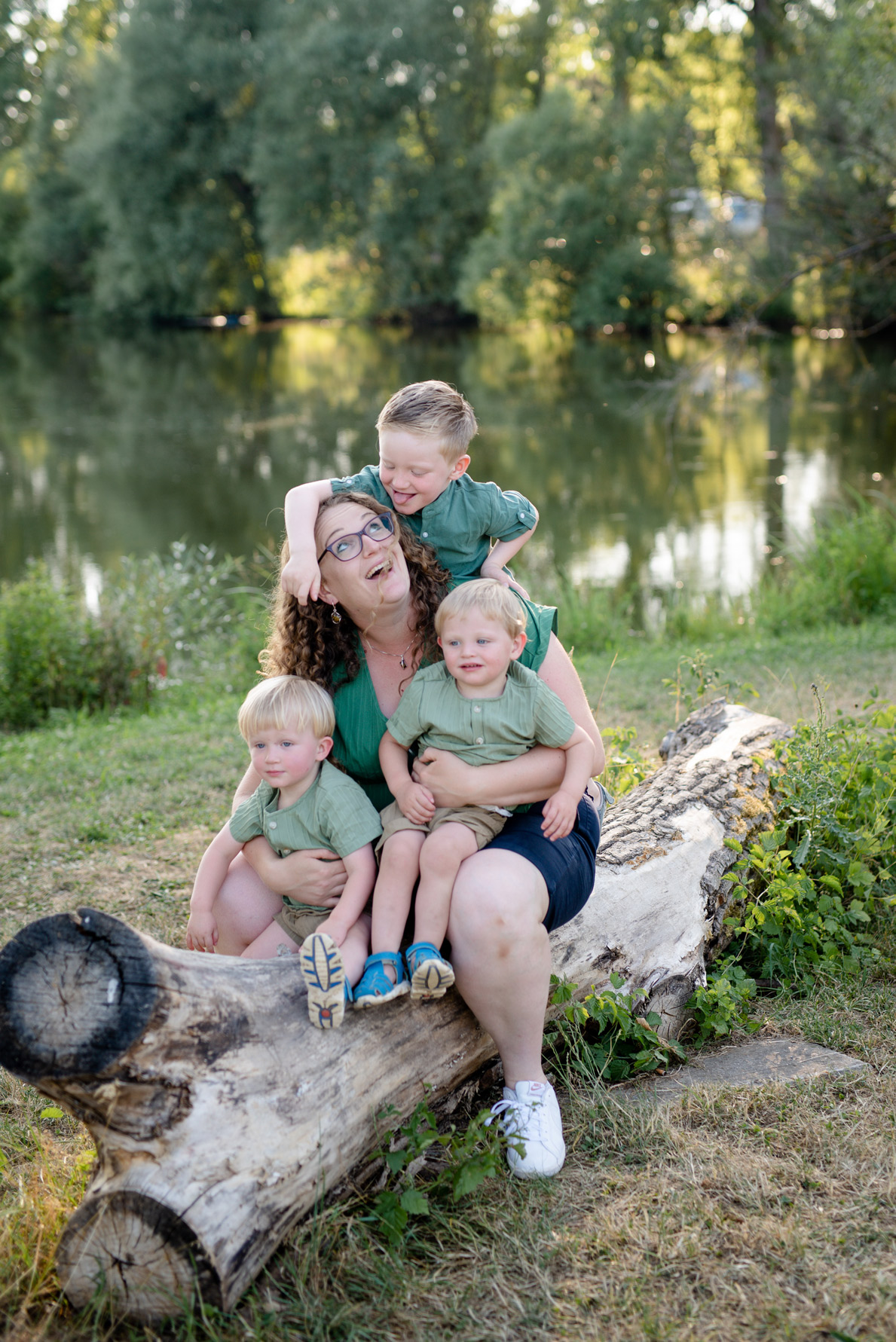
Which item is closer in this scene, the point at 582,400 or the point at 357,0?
the point at 582,400

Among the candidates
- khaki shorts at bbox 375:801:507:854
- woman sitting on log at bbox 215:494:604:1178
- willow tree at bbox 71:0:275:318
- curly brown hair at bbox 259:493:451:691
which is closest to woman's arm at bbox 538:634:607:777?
woman sitting on log at bbox 215:494:604:1178

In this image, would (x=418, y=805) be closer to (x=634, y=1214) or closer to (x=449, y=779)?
(x=449, y=779)

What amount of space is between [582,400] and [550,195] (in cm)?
923

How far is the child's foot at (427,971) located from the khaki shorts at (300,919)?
1.06ft

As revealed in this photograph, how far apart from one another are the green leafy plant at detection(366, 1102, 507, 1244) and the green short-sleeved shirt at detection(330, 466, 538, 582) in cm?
141

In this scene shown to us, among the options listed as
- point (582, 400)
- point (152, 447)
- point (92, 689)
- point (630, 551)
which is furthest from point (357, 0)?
point (92, 689)

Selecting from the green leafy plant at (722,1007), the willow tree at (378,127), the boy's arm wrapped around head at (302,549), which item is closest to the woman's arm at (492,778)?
the boy's arm wrapped around head at (302,549)

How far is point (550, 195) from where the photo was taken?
2683cm

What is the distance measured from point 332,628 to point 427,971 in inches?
38.0

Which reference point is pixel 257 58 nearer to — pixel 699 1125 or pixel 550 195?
pixel 550 195

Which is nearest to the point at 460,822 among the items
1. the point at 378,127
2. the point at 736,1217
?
the point at 736,1217

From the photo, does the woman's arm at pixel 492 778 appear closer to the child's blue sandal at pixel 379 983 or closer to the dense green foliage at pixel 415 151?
the child's blue sandal at pixel 379 983

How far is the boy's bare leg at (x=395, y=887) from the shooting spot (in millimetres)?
2486

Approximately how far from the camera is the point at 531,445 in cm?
1662
